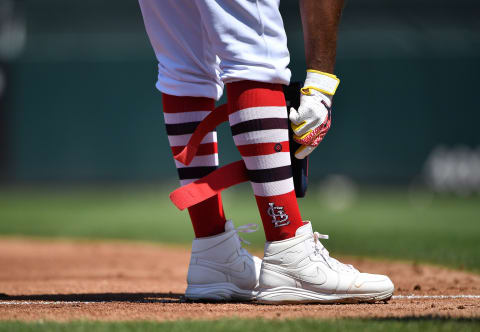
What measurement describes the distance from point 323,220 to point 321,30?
188 inches

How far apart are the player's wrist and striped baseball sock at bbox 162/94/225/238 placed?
0.37 m

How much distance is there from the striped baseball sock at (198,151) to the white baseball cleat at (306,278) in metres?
0.23

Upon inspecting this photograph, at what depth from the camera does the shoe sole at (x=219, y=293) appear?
1897mm

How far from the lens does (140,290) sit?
2.30 m

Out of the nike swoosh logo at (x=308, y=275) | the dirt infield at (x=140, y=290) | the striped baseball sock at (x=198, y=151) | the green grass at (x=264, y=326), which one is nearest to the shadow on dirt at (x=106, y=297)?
the dirt infield at (x=140, y=290)

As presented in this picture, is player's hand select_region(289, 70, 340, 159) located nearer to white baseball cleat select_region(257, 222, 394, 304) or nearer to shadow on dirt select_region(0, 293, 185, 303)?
white baseball cleat select_region(257, 222, 394, 304)

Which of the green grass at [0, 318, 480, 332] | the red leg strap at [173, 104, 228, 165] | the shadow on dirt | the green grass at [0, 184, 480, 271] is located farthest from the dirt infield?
the green grass at [0, 184, 480, 271]

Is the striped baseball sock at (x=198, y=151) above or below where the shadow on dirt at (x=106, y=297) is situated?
above

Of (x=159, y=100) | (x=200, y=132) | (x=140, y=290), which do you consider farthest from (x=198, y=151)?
(x=159, y=100)

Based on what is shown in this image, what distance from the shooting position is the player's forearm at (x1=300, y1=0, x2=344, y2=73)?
1.71 metres

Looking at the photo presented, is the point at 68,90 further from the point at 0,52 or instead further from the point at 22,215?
the point at 22,215

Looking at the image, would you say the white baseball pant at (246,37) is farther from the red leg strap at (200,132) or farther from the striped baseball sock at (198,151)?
the striped baseball sock at (198,151)

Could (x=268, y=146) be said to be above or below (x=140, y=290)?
above

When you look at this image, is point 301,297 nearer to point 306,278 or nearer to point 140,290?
point 306,278
